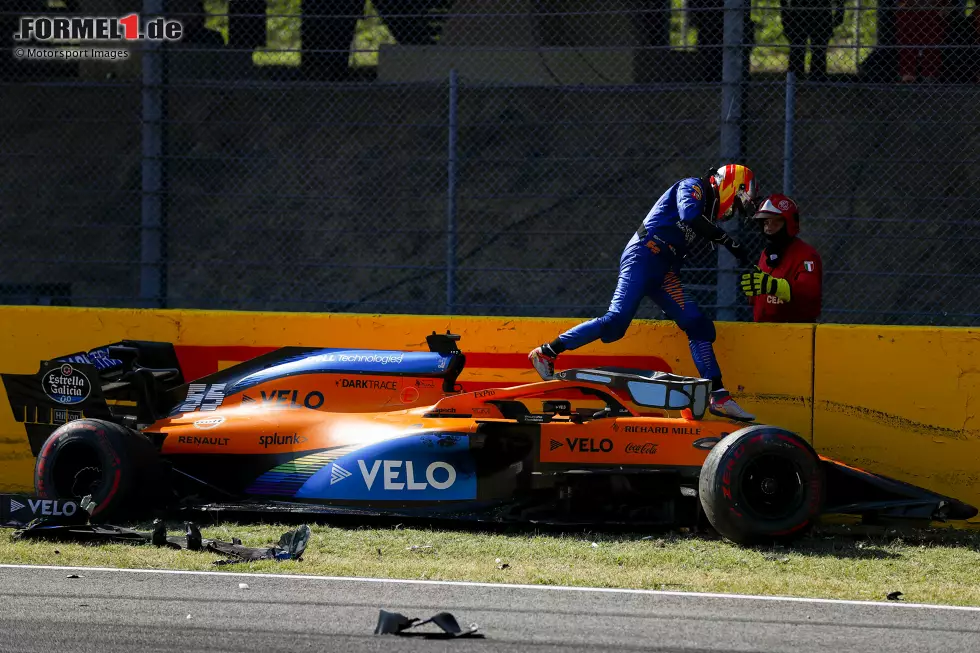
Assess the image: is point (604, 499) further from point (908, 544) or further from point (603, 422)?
point (908, 544)

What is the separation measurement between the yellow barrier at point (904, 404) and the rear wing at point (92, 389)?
13.0 ft

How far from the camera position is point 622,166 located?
48.4 feet

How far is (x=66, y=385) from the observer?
811 cm

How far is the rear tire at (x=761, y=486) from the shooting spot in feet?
23.0

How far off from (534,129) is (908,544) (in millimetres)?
8667

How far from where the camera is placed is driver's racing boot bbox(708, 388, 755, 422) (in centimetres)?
796

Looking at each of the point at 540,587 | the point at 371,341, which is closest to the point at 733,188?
the point at 371,341

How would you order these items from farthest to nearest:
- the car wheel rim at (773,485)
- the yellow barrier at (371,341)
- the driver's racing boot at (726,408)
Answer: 1. the yellow barrier at (371,341)
2. the driver's racing boot at (726,408)
3. the car wheel rim at (773,485)

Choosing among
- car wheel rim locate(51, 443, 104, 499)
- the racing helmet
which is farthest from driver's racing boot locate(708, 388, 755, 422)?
car wheel rim locate(51, 443, 104, 499)

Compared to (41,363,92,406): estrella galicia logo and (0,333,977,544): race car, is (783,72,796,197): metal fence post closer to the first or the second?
(0,333,977,544): race car

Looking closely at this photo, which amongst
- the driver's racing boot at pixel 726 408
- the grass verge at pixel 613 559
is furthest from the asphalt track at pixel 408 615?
the driver's racing boot at pixel 726 408

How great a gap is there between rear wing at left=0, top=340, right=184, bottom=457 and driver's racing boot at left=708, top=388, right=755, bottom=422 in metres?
3.25

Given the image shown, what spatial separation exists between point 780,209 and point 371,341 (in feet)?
8.99

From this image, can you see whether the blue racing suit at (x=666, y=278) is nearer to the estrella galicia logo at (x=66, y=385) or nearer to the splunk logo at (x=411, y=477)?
the splunk logo at (x=411, y=477)
